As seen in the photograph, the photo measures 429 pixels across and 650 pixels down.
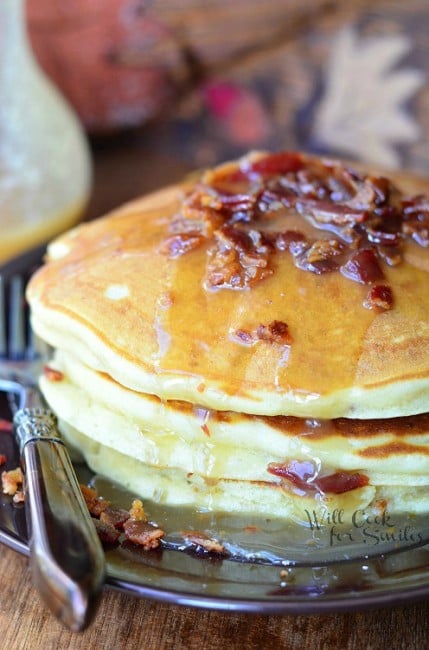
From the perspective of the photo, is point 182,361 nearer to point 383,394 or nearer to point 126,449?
point 126,449

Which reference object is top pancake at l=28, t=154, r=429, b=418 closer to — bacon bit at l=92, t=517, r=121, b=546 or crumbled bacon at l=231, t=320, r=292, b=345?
crumbled bacon at l=231, t=320, r=292, b=345

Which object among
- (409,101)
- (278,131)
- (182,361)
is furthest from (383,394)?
(278,131)

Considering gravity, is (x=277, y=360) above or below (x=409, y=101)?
above

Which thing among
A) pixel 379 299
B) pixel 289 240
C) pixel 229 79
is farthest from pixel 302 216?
pixel 229 79

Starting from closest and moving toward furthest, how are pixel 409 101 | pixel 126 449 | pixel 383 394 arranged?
pixel 383 394 < pixel 126 449 < pixel 409 101

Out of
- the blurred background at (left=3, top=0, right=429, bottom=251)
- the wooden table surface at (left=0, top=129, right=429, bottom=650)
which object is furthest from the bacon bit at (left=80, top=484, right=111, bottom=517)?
the blurred background at (left=3, top=0, right=429, bottom=251)

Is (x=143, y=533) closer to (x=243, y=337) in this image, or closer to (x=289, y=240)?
(x=243, y=337)
